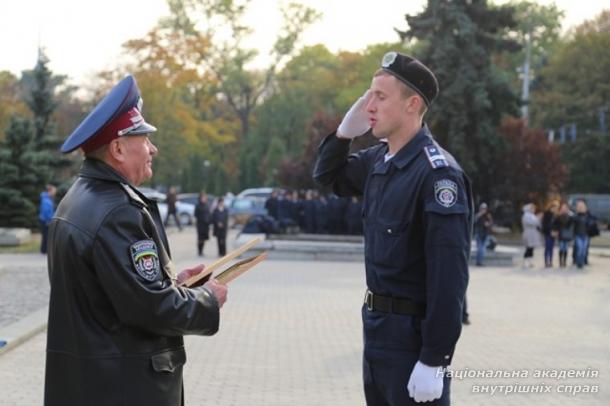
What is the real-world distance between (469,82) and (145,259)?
34.1 meters

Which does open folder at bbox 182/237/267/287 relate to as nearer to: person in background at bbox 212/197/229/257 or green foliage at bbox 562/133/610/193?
person in background at bbox 212/197/229/257

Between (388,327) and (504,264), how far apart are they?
71.1ft

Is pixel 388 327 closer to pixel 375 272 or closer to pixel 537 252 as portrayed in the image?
pixel 375 272

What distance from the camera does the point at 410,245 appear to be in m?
3.75

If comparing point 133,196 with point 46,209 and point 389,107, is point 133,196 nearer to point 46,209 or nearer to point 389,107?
point 389,107

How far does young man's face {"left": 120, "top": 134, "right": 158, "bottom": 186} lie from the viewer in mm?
3537

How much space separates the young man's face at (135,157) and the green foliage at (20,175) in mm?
25495

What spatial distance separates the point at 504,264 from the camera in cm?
2478

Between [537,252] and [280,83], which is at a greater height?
[280,83]

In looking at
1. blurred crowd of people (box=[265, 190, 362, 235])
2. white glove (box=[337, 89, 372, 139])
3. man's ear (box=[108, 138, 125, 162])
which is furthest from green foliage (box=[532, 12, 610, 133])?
man's ear (box=[108, 138, 125, 162])

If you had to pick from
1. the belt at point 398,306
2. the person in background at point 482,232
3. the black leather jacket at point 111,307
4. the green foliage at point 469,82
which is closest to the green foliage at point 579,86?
the green foliage at point 469,82

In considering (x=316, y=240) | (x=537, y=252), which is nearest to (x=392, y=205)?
(x=316, y=240)

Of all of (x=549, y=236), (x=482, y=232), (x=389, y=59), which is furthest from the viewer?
(x=549, y=236)

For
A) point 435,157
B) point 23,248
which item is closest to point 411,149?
point 435,157
